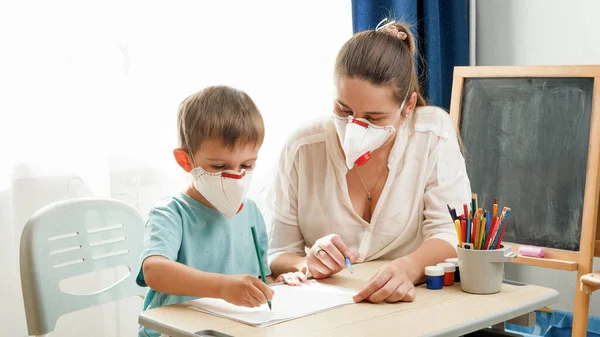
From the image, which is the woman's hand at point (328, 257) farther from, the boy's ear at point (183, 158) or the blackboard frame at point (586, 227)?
the blackboard frame at point (586, 227)

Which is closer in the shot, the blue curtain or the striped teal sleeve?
the striped teal sleeve

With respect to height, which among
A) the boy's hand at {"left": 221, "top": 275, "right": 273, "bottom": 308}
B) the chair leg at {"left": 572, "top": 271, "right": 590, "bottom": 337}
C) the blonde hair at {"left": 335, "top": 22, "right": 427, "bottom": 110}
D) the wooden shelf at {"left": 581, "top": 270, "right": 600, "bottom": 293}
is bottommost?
the chair leg at {"left": 572, "top": 271, "right": 590, "bottom": 337}

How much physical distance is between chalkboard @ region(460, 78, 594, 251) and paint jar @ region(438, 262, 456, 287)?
1126 millimetres

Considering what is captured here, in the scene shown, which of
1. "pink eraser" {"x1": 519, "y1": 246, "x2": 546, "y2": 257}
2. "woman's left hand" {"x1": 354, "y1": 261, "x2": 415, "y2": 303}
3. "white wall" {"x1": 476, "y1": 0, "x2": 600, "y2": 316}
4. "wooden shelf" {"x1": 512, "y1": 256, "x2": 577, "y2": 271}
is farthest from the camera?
"white wall" {"x1": 476, "y1": 0, "x2": 600, "y2": 316}

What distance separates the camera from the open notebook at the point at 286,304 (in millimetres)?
1188

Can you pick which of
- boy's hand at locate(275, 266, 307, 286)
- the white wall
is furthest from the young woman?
the white wall

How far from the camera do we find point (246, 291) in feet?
3.94

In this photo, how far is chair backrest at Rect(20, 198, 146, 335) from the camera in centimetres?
149

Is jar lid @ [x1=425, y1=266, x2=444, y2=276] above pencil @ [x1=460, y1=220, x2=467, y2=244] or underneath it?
underneath

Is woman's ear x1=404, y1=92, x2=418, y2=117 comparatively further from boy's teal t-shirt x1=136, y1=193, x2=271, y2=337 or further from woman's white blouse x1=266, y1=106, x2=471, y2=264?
boy's teal t-shirt x1=136, y1=193, x2=271, y2=337

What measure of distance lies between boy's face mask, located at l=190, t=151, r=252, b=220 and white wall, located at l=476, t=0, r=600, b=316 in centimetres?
191

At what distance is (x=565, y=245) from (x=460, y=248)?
1.17 m

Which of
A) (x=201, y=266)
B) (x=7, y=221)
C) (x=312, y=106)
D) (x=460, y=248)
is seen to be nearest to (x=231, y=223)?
(x=201, y=266)

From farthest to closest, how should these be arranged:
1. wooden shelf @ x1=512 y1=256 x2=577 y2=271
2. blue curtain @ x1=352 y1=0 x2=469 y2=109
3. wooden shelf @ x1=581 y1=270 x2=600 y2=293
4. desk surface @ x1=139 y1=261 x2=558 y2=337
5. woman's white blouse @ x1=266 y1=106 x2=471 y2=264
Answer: blue curtain @ x1=352 y1=0 x2=469 y2=109 < wooden shelf @ x1=512 y1=256 x2=577 y2=271 < wooden shelf @ x1=581 y1=270 x2=600 y2=293 < woman's white blouse @ x1=266 y1=106 x2=471 y2=264 < desk surface @ x1=139 y1=261 x2=558 y2=337
